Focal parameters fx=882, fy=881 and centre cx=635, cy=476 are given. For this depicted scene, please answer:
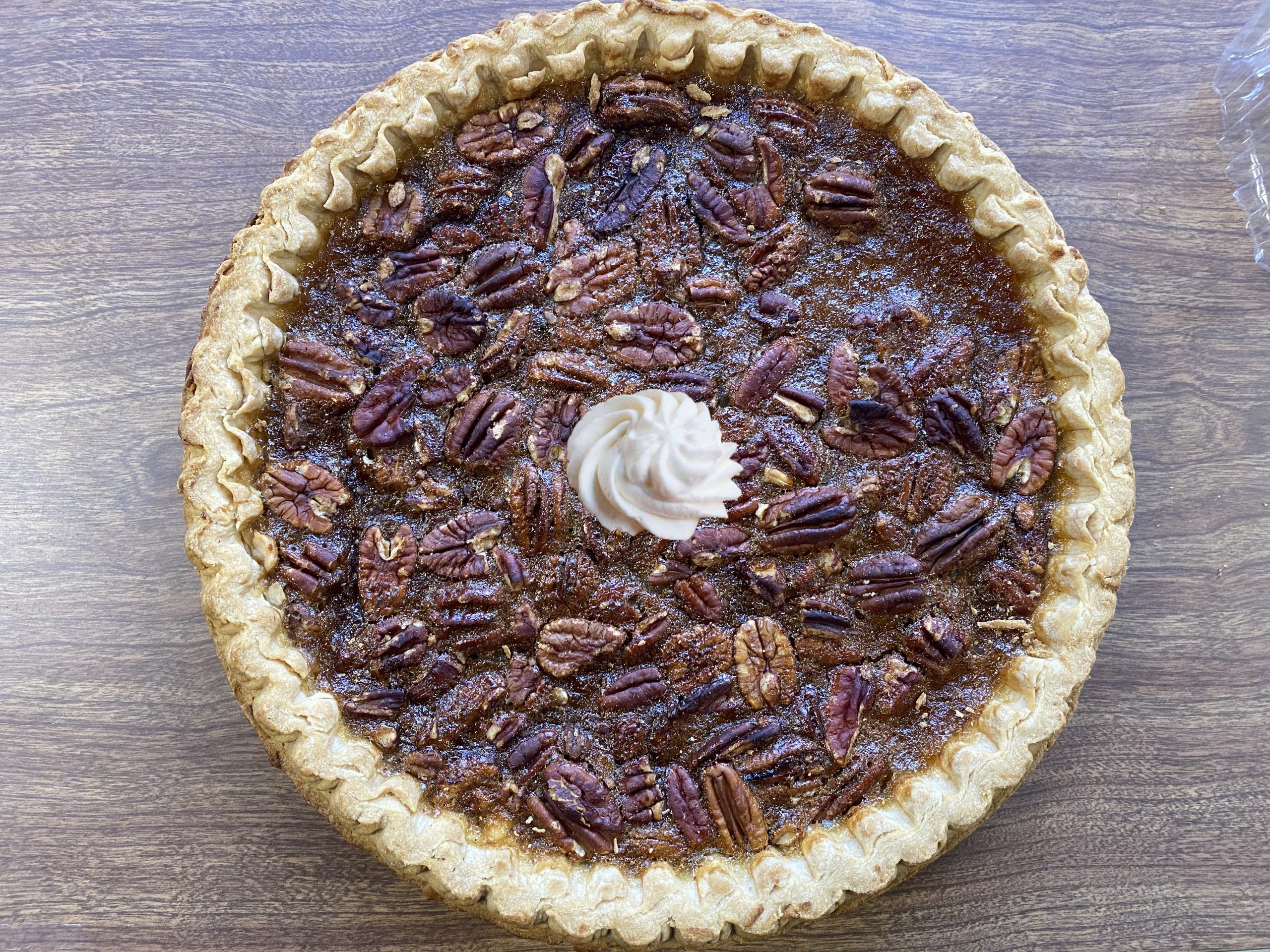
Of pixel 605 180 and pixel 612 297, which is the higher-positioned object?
pixel 605 180

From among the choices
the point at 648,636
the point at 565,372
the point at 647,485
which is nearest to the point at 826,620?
the point at 648,636

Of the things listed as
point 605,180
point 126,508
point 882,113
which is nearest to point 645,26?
point 605,180

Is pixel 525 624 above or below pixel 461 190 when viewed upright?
below

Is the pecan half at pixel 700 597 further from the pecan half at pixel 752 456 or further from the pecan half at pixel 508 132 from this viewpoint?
the pecan half at pixel 508 132

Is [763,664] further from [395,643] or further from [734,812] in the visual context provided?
[395,643]

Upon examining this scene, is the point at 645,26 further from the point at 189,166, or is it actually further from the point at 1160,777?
the point at 1160,777

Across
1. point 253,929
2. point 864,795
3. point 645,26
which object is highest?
point 645,26
